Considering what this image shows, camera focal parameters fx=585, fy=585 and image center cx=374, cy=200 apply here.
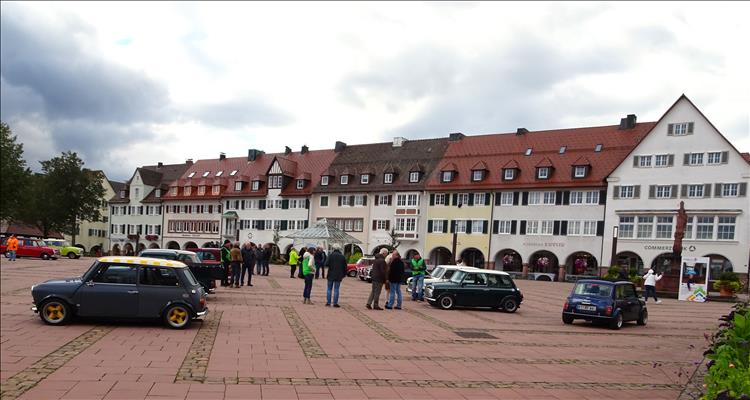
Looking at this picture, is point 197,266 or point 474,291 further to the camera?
point 474,291

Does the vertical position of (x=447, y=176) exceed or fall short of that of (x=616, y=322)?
it exceeds it

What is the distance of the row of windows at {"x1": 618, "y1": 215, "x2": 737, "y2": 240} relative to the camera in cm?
4341

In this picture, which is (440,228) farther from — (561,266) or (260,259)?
(260,259)

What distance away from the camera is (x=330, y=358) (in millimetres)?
9609

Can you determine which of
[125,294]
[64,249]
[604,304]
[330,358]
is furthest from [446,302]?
[64,249]

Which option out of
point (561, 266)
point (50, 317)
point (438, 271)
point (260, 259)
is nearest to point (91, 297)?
point (50, 317)

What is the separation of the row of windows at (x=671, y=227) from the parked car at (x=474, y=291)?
3151 centimetres

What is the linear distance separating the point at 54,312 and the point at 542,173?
→ 47024 millimetres

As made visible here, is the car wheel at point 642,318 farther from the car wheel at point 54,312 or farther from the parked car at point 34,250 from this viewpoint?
the parked car at point 34,250

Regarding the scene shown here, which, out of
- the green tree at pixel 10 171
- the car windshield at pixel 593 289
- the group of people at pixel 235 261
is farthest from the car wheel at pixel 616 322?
the green tree at pixel 10 171

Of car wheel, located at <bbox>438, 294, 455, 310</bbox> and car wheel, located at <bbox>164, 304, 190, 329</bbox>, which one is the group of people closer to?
car wheel, located at <bbox>438, 294, 455, 310</bbox>

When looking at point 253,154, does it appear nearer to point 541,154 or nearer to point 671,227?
point 541,154

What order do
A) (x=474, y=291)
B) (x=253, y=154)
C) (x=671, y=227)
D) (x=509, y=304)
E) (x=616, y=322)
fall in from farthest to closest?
1. (x=253, y=154)
2. (x=671, y=227)
3. (x=509, y=304)
4. (x=474, y=291)
5. (x=616, y=322)

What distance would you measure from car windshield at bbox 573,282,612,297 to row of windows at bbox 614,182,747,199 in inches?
1300
